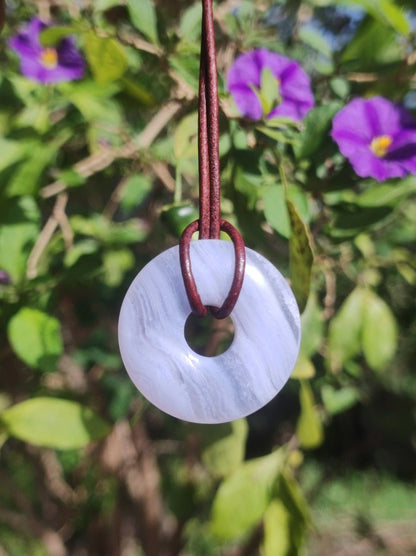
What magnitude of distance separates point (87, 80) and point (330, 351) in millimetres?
508

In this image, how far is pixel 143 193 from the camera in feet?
3.64

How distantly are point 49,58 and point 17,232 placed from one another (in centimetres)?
24

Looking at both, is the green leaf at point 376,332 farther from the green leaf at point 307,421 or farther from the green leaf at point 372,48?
the green leaf at point 372,48

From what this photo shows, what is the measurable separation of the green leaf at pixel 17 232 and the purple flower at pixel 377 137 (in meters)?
0.38

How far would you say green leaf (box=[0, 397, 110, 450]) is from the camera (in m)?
0.84

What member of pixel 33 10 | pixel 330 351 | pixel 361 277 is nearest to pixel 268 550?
pixel 330 351

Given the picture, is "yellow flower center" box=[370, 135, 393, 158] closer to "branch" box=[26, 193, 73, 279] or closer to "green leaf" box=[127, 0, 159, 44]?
"green leaf" box=[127, 0, 159, 44]

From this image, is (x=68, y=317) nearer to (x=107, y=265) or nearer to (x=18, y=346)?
(x=107, y=265)

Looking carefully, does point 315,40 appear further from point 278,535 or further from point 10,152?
point 278,535

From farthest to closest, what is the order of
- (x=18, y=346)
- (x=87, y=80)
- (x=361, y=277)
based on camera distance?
1. (x=361, y=277)
2. (x=87, y=80)
3. (x=18, y=346)

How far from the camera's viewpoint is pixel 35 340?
777 mm

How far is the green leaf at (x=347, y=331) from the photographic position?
0.97 metres

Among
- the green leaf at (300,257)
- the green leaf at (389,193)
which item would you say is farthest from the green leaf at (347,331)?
the green leaf at (300,257)

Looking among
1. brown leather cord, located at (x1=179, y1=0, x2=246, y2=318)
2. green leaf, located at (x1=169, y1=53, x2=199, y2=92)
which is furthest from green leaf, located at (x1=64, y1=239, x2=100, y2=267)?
brown leather cord, located at (x1=179, y1=0, x2=246, y2=318)
